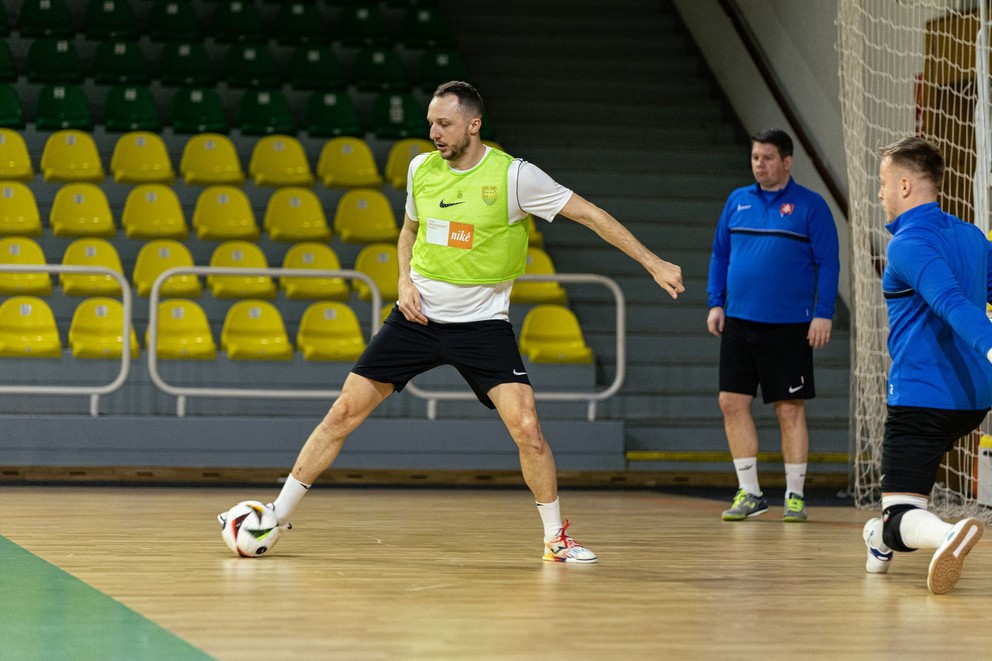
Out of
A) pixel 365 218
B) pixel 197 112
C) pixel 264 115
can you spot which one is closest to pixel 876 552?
pixel 365 218

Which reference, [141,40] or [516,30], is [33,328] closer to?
[141,40]

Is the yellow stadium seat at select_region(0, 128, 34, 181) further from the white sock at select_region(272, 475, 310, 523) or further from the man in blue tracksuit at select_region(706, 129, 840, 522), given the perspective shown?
the white sock at select_region(272, 475, 310, 523)

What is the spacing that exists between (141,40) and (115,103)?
145 cm

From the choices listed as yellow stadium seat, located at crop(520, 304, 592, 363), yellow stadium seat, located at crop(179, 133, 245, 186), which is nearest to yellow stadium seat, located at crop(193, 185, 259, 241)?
yellow stadium seat, located at crop(179, 133, 245, 186)

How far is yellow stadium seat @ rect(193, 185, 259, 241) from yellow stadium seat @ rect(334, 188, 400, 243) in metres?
0.65

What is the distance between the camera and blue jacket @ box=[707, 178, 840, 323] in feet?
23.1

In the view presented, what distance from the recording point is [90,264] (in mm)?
9836

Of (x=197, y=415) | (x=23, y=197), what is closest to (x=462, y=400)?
(x=197, y=415)

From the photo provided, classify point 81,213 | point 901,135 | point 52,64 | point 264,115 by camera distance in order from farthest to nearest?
point 52,64
point 264,115
point 81,213
point 901,135

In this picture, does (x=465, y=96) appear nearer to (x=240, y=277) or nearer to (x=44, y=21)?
(x=240, y=277)

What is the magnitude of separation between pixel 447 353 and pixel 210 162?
21.2 ft

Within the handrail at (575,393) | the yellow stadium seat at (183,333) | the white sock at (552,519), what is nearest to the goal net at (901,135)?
the handrail at (575,393)

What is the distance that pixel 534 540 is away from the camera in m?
5.99

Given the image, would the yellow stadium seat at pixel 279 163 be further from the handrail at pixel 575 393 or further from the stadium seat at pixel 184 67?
the handrail at pixel 575 393
